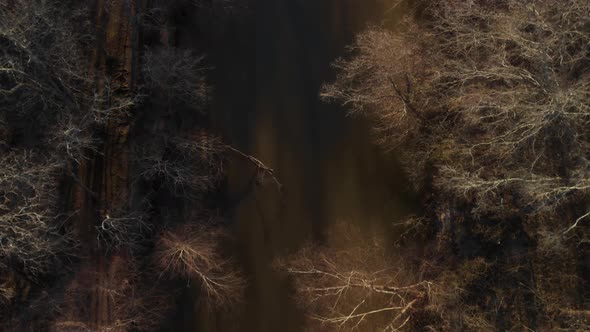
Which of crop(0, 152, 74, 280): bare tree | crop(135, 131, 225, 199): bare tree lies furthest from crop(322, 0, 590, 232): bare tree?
crop(0, 152, 74, 280): bare tree

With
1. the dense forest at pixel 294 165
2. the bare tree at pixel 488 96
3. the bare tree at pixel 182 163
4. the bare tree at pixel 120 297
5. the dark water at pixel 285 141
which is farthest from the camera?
the dark water at pixel 285 141

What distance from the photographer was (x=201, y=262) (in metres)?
11.0

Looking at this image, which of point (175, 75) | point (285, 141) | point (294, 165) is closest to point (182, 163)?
point (175, 75)

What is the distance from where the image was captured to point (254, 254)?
11852mm

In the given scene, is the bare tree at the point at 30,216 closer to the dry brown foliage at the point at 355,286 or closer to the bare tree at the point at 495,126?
the dry brown foliage at the point at 355,286

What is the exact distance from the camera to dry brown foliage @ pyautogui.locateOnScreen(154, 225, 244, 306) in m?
10.9

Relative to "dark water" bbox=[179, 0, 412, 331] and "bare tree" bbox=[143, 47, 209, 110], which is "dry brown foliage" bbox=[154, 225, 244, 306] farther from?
"bare tree" bbox=[143, 47, 209, 110]

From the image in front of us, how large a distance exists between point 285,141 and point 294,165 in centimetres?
66

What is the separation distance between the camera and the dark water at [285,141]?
1177 cm

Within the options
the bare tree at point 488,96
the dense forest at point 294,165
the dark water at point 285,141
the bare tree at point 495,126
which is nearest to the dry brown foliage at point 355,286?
the dense forest at point 294,165

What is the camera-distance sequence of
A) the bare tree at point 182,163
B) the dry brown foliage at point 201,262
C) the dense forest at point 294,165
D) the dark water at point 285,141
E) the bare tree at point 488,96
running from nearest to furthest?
the bare tree at point 488,96 < the dense forest at point 294,165 < the dry brown foliage at point 201,262 < the bare tree at point 182,163 < the dark water at point 285,141

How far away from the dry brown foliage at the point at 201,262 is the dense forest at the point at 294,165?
52 millimetres

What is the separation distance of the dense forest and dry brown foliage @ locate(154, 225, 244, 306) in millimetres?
52

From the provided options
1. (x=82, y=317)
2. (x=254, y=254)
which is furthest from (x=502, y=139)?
(x=82, y=317)
